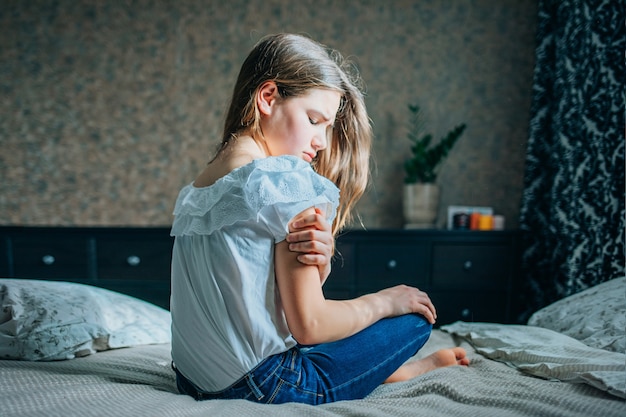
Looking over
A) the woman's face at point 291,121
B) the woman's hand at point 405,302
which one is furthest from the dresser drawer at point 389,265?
the woman's face at point 291,121

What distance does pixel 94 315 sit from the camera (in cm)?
121

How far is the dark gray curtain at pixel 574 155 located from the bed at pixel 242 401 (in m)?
0.59

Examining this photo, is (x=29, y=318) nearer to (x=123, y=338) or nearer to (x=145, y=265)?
(x=123, y=338)

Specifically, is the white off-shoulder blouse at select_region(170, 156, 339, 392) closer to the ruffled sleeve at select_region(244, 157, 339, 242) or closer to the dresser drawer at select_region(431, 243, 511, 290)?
the ruffled sleeve at select_region(244, 157, 339, 242)

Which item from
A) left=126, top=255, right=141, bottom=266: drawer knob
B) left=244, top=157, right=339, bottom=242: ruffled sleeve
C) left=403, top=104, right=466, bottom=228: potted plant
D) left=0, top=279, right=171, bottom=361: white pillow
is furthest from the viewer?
left=403, top=104, right=466, bottom=228: potted plant

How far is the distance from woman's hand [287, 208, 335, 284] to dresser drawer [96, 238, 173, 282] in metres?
1.67

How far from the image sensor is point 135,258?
2271 millimetres

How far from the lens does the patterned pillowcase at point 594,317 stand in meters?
1.17

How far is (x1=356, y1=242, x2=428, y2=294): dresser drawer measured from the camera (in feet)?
7.44

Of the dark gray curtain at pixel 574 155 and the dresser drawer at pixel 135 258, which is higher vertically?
the dark gray curtain at pixel 574 155

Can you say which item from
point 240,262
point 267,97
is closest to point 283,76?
point 267,97

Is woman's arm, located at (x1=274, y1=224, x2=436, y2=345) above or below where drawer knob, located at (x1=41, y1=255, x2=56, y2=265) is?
above

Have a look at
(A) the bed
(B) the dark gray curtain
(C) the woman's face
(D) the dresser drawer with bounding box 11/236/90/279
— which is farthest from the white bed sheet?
(D) the dresser drawer with bounding box 11/236/90/279

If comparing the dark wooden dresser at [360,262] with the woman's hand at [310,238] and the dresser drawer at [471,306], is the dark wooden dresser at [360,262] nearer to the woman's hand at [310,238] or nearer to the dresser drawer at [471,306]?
the dresser drawer at [471,306]
